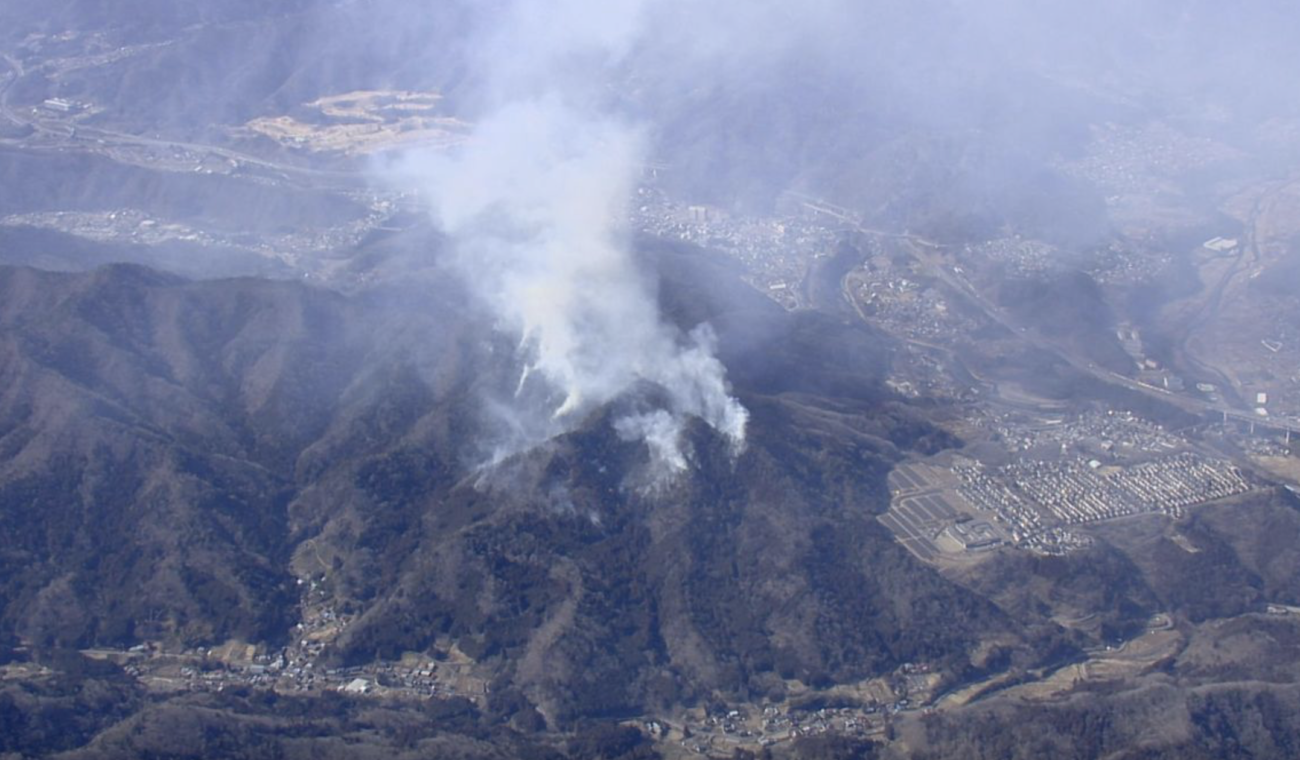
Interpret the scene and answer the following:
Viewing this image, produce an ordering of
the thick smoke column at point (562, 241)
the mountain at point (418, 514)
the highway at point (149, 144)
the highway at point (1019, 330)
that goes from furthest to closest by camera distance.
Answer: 1. the highway at point (149, 144)
2. the highway at point (1019, 330)
3. the thick smoke column at point (562, 241)
4. the mountain at point (418, 514)

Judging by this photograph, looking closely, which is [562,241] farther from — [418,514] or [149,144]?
[149,144]

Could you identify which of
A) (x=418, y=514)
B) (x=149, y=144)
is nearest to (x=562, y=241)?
(x=418, y=514)

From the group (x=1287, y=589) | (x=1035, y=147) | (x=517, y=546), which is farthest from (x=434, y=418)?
(x=1035, y=147)

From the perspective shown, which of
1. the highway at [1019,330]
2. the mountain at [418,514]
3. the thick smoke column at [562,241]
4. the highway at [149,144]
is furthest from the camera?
the highway at [149,144]

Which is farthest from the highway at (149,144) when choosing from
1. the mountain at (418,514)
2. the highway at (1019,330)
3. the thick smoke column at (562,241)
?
the highway at (1019,330)

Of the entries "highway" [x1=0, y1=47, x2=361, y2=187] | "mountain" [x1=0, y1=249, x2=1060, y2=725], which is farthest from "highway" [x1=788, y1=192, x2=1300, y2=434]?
"highway" [x1=0, y1=47, x2=361, y2=187]

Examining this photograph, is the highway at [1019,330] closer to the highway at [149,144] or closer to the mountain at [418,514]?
the mountain at [418,514]

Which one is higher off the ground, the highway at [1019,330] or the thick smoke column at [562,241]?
the thick smoke column at [562,241]

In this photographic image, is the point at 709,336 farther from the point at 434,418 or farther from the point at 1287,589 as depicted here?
the point at 1287,589
